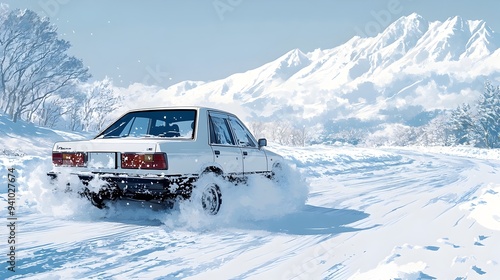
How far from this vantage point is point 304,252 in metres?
4.45

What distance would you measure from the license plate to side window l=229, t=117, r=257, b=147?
2.11 metres

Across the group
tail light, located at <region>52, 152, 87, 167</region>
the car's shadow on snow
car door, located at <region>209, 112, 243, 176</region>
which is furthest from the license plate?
the car's shadow on snow

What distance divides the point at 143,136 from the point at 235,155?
1.38 metres

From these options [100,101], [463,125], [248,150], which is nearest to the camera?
[248,150]

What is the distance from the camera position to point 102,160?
550 centimetres

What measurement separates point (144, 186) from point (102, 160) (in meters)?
0.77

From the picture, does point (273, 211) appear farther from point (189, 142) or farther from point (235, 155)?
point (189, 142)

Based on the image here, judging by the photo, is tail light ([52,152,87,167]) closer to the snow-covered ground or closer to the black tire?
the snow-covered ground

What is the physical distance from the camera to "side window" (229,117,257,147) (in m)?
7.02

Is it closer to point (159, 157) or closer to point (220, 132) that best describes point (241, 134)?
point (220, 132)

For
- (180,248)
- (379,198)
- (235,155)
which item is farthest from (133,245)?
(379,198)

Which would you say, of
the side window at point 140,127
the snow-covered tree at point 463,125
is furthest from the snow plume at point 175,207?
the snow-covered tree at point 463,125

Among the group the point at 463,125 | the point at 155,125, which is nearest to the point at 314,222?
the point at 155,125

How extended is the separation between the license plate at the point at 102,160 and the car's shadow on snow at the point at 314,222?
1948 mm
